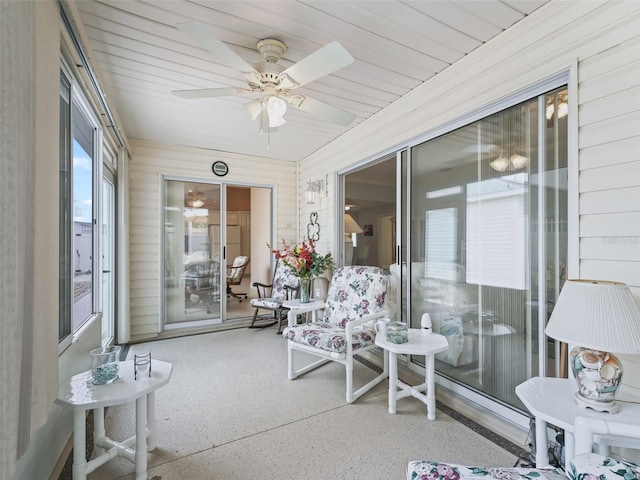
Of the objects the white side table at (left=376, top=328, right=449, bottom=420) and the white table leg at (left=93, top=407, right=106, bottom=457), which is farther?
the white side table at (left=376, top=328, right=449, bottom=420)

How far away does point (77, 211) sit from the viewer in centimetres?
234

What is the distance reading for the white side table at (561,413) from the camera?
1254mm

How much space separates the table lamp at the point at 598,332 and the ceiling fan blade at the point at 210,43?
204 centimetres

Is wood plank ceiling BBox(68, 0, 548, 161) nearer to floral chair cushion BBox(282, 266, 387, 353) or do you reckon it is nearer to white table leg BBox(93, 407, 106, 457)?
floral chair cushion BBox(282, 266, 387, 353)

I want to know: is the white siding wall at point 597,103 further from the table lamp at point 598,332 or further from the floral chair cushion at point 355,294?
the floral chair cushion at point 355,294

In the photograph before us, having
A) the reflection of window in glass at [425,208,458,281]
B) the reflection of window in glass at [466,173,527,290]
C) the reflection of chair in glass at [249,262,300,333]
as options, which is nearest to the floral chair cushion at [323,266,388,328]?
the reflection of window in glass at [425,208,458,281]

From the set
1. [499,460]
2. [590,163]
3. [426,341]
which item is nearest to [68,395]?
[426,341]

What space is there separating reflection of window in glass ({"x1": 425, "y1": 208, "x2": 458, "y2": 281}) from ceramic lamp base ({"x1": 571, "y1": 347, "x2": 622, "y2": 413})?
1.19m

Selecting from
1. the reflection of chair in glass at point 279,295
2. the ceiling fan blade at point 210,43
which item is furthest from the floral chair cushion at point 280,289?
the ceiling fan blade at point 210,43

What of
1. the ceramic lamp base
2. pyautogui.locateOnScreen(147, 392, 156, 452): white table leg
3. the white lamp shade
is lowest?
pyautogui.locateOnScreen(147, 392, 156, 452): white table leg

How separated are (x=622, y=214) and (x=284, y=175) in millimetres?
4269

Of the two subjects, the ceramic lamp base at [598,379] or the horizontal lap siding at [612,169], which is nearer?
the ceramic lamp base at [598,379]

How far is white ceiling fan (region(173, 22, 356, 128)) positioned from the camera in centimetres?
161

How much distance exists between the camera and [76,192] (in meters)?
2.27
